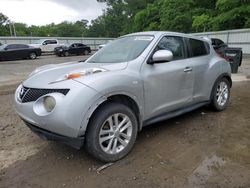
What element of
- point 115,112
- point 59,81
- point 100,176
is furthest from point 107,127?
point 59,81

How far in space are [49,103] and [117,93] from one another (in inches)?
32.1

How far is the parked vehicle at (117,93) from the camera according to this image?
2.88 m

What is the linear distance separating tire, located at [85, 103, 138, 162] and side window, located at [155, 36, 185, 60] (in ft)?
4.17

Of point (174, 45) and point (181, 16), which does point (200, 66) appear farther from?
point (181, 16)

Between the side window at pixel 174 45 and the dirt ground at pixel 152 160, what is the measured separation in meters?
1.23

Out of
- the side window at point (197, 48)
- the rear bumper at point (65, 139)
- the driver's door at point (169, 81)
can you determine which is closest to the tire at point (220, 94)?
the side window at point (197, 48)

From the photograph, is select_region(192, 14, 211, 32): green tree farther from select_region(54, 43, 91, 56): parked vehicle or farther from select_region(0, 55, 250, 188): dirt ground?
select_region(0, 55, 250, 188): dirt ground

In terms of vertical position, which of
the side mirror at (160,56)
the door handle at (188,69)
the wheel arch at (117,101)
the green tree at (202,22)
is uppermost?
the green tree at (202,22)

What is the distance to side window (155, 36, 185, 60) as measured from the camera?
3982mm

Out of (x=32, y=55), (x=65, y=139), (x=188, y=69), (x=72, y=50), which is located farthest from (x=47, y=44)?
(x=65, y=139)

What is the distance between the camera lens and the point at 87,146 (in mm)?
3039

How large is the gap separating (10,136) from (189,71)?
3.10m

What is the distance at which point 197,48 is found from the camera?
4.65m

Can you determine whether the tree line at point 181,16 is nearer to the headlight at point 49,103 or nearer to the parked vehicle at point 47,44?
the parked vehicle at point 47,44
